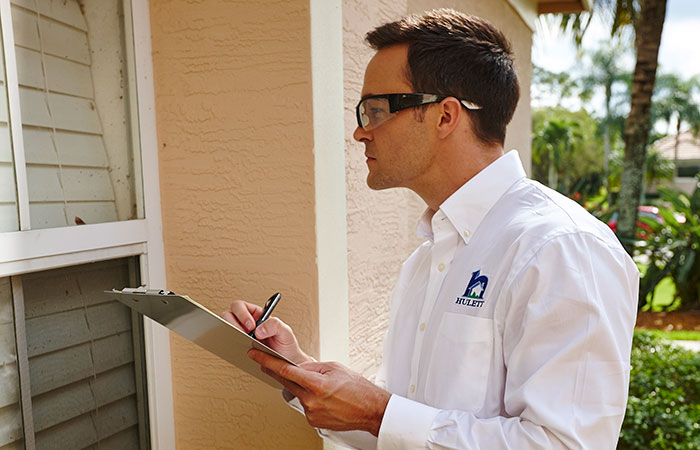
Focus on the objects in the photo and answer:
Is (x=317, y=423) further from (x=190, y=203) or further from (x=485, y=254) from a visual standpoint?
(x=190, y=203)

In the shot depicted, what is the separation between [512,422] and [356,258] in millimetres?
1340

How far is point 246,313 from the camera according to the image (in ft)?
6.17

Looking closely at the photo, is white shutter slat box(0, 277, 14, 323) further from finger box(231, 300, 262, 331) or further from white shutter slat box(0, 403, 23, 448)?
finger box(231, 300, 262, 331)

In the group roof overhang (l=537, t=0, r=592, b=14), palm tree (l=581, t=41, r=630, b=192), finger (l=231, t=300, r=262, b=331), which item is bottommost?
finger (l=231, t=300, r=262, b=331)

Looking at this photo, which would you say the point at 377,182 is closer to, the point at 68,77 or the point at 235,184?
the point at 235,184

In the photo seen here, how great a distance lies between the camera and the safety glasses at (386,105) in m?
1.78

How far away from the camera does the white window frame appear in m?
1.67

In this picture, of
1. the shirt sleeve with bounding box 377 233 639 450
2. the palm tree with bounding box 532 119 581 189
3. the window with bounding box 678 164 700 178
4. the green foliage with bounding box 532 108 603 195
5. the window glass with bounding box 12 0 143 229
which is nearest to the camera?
the shirt sleeve with bounding box 377 233 639 450

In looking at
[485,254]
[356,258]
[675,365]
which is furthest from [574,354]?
[675,365]

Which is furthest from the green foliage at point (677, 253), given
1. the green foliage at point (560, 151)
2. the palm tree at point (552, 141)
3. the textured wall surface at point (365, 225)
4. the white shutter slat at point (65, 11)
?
the palm tree at point (552, 141)

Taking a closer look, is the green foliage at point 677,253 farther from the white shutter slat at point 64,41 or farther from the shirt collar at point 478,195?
the white shutter slat at point 64,41

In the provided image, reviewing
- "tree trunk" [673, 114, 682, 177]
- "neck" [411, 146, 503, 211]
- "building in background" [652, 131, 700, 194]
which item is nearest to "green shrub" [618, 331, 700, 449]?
"neck" [411, 146, 503, 211]

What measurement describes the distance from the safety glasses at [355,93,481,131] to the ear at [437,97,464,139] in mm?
17

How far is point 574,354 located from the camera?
1.35 meters
